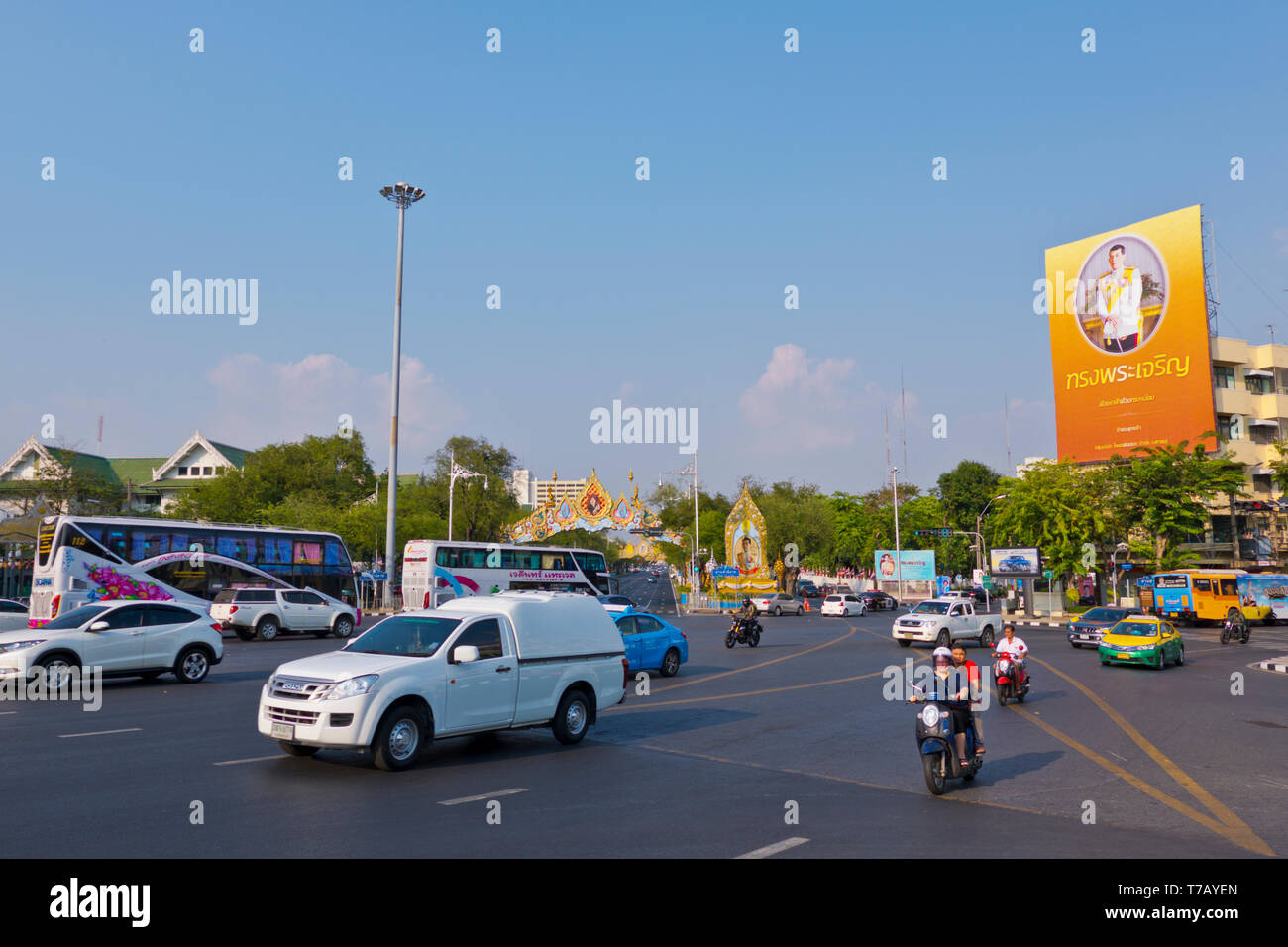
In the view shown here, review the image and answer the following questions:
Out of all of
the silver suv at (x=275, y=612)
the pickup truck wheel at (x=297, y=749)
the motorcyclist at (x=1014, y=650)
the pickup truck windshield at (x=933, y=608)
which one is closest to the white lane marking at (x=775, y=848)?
the pickup truck wheel at (x=297, y=749)

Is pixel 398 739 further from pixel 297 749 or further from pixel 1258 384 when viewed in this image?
pixel 1258 384

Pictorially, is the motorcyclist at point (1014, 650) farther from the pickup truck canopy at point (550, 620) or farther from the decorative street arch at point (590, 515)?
the decorative street arch at point (590, 515)

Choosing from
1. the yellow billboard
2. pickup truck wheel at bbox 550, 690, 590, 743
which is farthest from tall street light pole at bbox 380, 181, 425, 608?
the yellow billboard

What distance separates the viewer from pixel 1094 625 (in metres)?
32.1

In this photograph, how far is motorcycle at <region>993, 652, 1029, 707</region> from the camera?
1730 cm

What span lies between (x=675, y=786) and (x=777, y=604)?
54406 millimetres

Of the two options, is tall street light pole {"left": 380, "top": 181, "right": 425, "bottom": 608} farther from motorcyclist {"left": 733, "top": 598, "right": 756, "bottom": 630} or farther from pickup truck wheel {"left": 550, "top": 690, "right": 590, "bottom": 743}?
pickup truck wheel {"left": 550, "top": 690, "right": 590, "bottom": 743}

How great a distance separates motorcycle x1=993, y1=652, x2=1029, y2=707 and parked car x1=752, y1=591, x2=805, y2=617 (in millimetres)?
45033

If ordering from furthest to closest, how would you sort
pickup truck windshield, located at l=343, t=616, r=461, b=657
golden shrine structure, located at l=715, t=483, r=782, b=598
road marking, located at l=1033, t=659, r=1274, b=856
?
golden shrine structure, located at l=715, t=483, r=782, b=598 < pickup truck windshield, located at l=343, t=616, r=461, b=657 < road marking, located at l=1033, t=659, r=1274, b=856
